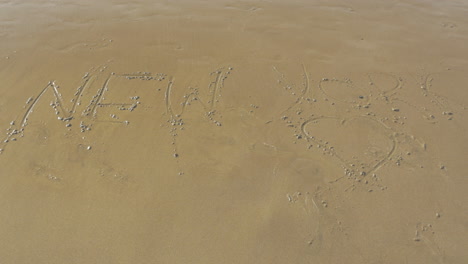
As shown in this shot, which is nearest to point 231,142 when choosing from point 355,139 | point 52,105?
point 355,139

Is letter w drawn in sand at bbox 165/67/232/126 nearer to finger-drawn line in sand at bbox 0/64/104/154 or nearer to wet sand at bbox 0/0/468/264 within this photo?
wet sand at bbox 0/0/468/264

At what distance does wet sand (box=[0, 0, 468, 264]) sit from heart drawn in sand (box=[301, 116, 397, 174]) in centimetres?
2

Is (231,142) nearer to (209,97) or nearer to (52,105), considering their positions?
(209,97)

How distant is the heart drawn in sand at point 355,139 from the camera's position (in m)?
3.77

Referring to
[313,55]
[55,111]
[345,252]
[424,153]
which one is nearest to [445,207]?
[424,153]

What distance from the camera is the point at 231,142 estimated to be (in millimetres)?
3992

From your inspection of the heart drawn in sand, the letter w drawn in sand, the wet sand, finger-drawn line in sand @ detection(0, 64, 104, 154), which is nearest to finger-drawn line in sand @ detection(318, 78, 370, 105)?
the wet sand

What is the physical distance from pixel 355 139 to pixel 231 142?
181cm

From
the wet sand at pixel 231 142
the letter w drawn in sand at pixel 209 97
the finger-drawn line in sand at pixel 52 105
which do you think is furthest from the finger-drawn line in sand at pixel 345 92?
the finger-drawn line in sand at pixel 52 105

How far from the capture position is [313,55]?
18.1 feet

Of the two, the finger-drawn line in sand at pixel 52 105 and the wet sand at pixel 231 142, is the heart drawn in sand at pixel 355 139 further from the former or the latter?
the finger-drawn line in sand at pixel 52 105

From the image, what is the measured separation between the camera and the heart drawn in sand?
377 cm

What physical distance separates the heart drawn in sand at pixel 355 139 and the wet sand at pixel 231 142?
0.02 meters

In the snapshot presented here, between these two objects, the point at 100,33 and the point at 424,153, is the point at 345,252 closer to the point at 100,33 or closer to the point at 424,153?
the point at 424,153
